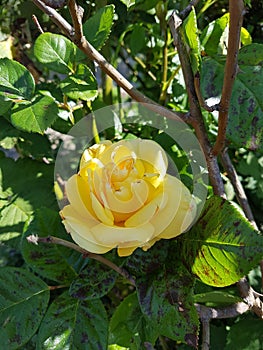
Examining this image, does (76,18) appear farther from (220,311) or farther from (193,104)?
(220,311)

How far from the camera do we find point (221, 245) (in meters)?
0.42

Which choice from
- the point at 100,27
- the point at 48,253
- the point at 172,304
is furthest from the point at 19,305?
the point at 100,27

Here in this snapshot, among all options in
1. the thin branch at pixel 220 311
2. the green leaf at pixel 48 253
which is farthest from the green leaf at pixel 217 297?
the green leaf at pixel 48 253

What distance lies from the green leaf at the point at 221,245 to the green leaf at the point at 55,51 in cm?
18

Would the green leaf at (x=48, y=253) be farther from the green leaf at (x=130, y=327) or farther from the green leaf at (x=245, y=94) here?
the green leaf at (x=245, y=94)

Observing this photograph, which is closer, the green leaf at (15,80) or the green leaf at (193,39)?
the green leaf at (193,39)

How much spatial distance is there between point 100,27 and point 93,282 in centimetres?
23

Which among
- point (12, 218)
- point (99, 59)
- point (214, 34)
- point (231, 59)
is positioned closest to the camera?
point (231, 59)

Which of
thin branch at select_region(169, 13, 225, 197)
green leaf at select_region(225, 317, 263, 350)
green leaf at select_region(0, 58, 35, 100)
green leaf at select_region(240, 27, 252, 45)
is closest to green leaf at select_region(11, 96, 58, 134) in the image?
green leaf at select_region(0, 58, 35, 100)

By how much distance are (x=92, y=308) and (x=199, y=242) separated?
0.13 metres

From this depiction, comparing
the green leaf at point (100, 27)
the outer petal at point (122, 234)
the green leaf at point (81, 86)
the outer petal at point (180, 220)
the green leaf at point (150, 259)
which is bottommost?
the green leaf at point (150, 259)

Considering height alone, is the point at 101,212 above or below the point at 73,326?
above

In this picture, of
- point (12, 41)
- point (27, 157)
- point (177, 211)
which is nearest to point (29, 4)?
point (12, 41)

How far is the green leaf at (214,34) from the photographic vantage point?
547 mm
